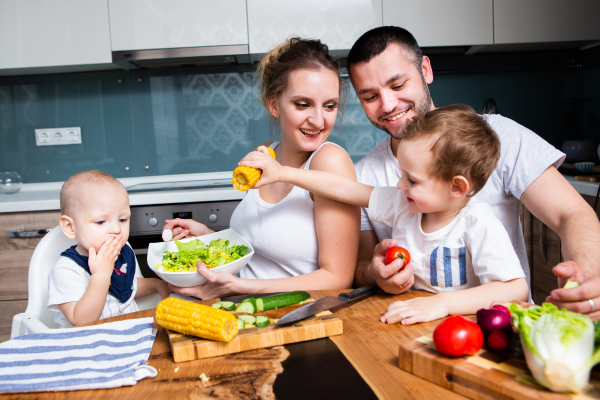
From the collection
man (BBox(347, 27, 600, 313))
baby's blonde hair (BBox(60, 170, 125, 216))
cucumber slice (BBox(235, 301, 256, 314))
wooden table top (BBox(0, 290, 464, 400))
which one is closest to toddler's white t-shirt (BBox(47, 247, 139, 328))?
baby's blonde hair (BBox(60, 170, 125, 216))

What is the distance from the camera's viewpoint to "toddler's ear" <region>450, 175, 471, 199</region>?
111cm

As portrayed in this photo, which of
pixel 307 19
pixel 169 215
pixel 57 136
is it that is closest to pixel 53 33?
pixel 57 136

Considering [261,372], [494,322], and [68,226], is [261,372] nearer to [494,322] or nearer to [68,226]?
[494,322]

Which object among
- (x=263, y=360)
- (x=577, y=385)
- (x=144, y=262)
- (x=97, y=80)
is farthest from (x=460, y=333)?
(x=97, y=80)

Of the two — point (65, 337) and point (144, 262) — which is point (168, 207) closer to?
point (144, 262)

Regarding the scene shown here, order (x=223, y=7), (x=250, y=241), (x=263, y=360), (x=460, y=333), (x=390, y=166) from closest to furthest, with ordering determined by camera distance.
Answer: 1. (x=460, y=333)
2. (x=263, y=360)
3. (x=250, y=241)
4. (x=390, y=166)
5. (x=223, y=7)

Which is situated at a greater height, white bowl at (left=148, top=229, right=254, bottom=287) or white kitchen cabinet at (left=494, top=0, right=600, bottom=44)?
white kitchen cabinet at (left=494, top=0, right=600, bottom=44)

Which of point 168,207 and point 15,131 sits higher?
point 15,131

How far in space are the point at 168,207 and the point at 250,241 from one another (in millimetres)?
1064

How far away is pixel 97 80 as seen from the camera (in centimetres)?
317

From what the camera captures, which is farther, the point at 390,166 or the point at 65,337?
the point at 390,166

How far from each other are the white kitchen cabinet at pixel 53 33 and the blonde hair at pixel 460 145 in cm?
237

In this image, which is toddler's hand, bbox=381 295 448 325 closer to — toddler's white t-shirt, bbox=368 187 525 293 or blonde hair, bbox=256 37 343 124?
toddler's white t-shirt, bbox=368 187 525 293

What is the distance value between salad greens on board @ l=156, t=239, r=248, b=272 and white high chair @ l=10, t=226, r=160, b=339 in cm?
38
